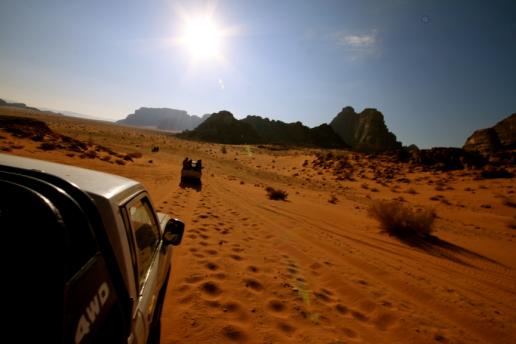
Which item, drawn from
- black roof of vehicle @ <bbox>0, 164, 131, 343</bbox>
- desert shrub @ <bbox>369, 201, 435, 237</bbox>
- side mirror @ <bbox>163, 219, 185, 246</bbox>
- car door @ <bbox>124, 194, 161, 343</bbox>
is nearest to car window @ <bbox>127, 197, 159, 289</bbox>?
car door @ <bbox>124, 194, 161, 343</bbox>

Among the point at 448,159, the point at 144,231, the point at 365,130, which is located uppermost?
the point at 365,130

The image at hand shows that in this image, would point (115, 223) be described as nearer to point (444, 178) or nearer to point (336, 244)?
point (336, 244)

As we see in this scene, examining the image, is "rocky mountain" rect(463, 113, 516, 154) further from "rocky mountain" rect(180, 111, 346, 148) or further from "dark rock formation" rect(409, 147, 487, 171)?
"rocky mountain" rect(180, 111, 346, 148)

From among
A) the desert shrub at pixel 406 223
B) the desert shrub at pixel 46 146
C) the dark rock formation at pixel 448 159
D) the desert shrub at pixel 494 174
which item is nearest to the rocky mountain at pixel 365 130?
the dark rock formation at pixel 448 159

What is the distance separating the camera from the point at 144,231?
97.4 inches

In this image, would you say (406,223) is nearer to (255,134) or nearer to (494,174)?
(494,174)

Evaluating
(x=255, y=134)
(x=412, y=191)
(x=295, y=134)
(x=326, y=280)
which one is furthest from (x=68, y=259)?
(x=295, y=134)

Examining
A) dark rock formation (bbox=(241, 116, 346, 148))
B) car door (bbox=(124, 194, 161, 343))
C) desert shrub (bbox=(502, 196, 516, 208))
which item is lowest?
desert shrub (bbox=(502, 196, 516, 208))

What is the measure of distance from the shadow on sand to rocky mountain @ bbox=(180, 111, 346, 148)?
250ft

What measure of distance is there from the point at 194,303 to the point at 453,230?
10182 millimetres

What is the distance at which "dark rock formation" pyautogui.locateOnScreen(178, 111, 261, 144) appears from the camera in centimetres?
8494

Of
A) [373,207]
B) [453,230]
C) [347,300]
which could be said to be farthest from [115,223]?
[453,230]

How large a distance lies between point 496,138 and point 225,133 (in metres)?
65.8

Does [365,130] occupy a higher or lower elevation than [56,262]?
→ higher
